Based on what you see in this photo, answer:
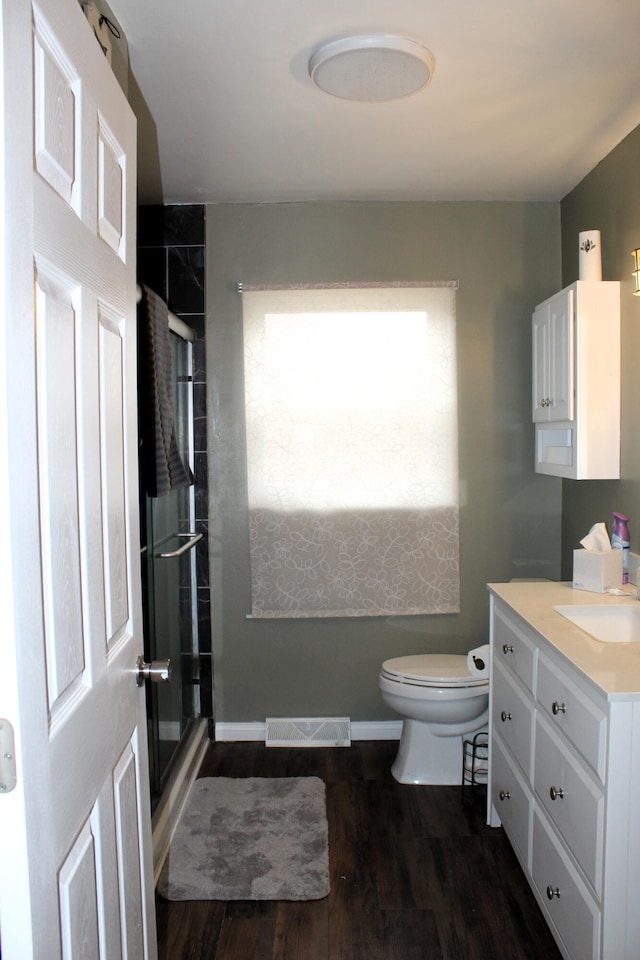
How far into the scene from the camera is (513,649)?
233 cm

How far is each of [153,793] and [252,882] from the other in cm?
46

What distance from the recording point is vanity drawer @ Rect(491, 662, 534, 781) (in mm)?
2137

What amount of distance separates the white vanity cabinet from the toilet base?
1.66ft

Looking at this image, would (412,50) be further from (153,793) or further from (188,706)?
(188,706)

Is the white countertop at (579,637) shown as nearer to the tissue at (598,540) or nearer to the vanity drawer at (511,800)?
the tissue at (598,540)

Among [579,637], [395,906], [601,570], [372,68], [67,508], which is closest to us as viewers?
[67,508]

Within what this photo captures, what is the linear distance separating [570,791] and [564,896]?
0.90 feet

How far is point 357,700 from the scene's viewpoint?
3441 mm

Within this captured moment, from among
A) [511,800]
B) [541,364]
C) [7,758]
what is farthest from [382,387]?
[7,758]

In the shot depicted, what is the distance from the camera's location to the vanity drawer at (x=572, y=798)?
158cm

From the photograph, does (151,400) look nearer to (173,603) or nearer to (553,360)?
(173,603)

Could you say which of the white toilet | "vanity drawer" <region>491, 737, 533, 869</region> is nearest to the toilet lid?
the white toilet

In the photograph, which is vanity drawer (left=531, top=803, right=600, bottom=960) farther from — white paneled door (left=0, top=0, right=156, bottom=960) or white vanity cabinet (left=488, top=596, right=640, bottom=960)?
white paneled door (left=0, top=0, right=156, bottom=960)

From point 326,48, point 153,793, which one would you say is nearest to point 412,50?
point 326,48
